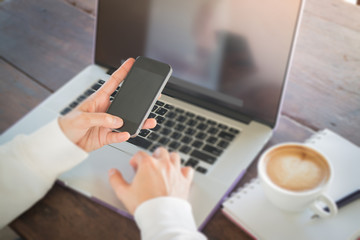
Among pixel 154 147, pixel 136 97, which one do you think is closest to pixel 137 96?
pixel 136 97

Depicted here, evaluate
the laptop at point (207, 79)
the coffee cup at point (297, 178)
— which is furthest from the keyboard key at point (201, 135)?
the coffee cup at point (297, 178)

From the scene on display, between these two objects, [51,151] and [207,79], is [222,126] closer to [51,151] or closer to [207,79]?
[207,79]

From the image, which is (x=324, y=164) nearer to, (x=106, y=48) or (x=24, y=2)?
(x=106, y=48)

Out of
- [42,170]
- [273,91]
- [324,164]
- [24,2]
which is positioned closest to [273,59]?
[273,91]

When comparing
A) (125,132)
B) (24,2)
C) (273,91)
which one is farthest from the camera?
(24,2)

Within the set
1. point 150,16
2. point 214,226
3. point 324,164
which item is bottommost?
point 214,226

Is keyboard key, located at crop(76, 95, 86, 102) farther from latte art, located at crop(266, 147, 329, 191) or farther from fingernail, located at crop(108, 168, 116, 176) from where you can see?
latte art, located at crop(266, 147, 329, 191)

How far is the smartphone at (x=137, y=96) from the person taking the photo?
0.30 meters

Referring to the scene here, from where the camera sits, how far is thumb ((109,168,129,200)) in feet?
1.76

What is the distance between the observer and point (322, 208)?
0.55m

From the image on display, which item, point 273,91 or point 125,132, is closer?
point 125,132

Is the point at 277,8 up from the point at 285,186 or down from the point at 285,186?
up

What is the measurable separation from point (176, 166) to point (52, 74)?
362 mm

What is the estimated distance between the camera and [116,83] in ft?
0.99
